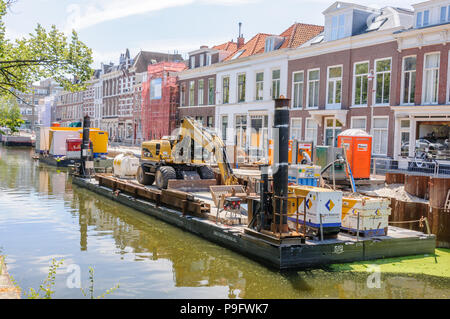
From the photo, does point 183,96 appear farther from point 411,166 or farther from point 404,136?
point 411,166

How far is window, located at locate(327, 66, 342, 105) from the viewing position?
29.2 m

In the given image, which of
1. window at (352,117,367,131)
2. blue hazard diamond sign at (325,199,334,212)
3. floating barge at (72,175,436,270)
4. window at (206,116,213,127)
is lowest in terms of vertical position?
floating barge at (72,175,436,270)

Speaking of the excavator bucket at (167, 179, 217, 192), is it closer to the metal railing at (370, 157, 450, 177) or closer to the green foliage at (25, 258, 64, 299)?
the metal railing at (370, 157, 450, 177)

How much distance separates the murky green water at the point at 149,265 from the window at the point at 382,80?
50.0 feet

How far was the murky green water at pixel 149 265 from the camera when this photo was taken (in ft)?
32.7

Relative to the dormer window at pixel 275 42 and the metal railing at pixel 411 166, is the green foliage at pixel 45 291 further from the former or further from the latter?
the dormer window at pixel 275 42

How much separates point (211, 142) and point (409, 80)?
1308 centimetres

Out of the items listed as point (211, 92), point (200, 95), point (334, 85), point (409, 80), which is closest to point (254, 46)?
point (211, 92)

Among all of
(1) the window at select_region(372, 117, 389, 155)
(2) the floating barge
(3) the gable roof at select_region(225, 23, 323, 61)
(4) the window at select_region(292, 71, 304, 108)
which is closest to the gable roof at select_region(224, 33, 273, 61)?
(3) the gable roof at select_region(225, 23, 323, 61)

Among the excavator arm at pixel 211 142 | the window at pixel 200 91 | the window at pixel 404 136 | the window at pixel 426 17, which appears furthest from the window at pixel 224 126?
the excavator arm at pixel 211 142

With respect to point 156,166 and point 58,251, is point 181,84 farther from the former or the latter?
point 58,251

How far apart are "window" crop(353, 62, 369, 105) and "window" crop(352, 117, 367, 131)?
90 cm

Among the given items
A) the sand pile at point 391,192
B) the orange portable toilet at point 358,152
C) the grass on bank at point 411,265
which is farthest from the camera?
the orange portable toilet at point 358,152
